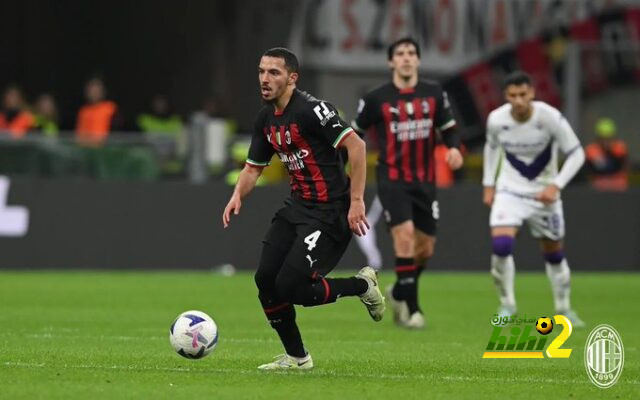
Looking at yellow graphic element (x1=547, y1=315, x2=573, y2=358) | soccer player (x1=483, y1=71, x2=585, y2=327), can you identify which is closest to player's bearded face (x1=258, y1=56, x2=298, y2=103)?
yellow graphic element (x1=547, y1=315, x2=573, y2=358)

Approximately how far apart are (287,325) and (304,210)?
737 mm

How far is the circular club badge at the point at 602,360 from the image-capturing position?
912 cm

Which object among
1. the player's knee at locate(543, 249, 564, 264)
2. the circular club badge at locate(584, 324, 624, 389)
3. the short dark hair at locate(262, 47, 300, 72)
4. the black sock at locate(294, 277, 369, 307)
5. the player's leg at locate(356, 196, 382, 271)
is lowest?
the player's leg at locate(356, 196, 382, 271)

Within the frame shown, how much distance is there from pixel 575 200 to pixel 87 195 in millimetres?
7098

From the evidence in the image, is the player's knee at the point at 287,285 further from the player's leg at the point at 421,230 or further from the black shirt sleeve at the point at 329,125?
the player's leg at the point at 421,230

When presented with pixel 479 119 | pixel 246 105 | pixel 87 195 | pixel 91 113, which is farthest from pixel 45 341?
pixel 246 105

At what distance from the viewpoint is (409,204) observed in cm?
1344

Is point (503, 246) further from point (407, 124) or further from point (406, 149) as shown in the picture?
point (407, 124)

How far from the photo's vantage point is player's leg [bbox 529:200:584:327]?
14.0m

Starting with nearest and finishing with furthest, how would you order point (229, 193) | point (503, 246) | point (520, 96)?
point (520, 96), point (503, 246), point (229, 193)

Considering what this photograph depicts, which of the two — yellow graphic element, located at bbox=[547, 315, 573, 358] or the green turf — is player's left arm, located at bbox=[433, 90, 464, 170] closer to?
the green turf

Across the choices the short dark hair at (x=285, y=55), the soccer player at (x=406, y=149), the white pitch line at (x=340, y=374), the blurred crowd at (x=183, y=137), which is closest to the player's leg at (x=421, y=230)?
the soccer player at (x=406, y=149)

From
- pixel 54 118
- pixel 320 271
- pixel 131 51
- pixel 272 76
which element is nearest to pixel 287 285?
pixel 320 271

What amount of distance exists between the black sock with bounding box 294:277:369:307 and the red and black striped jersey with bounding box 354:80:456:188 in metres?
4.01
